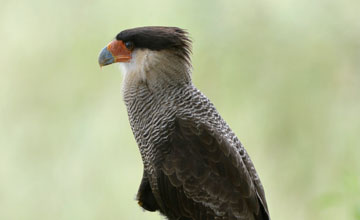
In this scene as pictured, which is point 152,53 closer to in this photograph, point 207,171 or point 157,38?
point 157,38

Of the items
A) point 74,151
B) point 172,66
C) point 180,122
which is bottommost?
point 74,151

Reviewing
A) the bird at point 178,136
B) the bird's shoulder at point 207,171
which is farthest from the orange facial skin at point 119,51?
the bird's shoulder at point 207,171

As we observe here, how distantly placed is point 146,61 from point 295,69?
2.49m

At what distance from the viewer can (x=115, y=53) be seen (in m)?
2.49

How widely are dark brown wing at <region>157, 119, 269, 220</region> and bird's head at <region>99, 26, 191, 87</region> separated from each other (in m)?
0.24

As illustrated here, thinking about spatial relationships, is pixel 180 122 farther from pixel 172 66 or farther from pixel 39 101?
pixel 39 101

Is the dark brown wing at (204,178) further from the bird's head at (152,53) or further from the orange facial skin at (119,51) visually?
the orange facial skin at (119,51)

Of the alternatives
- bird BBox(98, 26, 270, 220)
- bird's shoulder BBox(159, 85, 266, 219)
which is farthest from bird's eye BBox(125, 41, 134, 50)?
bird's shoulder BBox(159, 85, 266, 219)

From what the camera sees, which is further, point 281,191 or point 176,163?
point 281,191

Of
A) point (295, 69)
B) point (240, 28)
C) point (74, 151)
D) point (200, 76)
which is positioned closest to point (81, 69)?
point (74, 151)

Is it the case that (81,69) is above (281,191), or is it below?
above

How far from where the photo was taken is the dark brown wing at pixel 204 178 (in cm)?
242

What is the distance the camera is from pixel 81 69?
473 cm

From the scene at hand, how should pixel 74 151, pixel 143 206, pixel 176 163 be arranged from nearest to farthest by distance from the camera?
pixel 176 163
pixel 143 206
pixel 74 151
